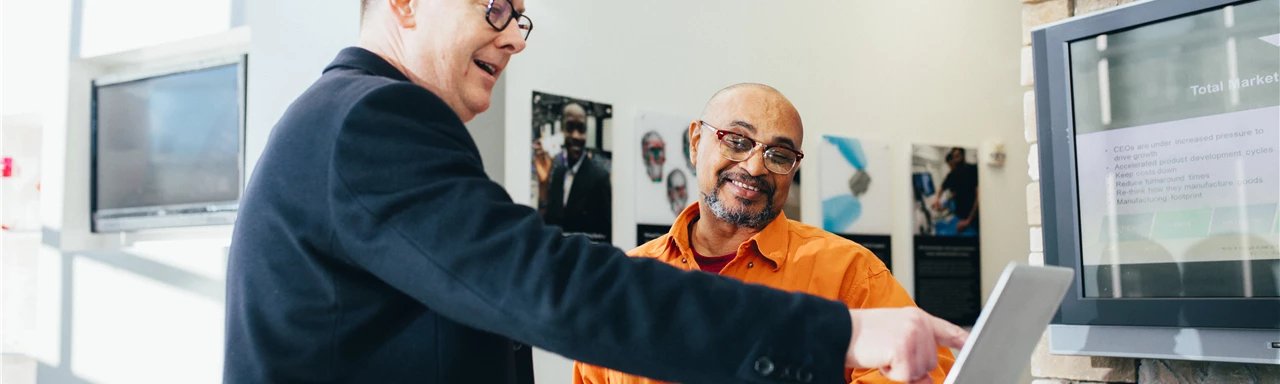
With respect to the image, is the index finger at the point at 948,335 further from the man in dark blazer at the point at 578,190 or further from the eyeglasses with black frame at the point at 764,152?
the man in dark blazer at the point at 578,190

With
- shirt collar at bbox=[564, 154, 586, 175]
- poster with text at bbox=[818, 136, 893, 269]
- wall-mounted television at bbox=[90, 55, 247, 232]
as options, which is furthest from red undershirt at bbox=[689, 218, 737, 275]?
poster with text at bbox=[818, 136, 893, 269]

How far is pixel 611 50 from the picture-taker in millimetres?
4551

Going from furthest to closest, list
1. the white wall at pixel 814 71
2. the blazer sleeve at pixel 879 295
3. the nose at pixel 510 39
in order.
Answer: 1. the white wall at pixel 814 71
2. the blazer sleeve at pixel 879 295
3. the nose at pixel 510 39

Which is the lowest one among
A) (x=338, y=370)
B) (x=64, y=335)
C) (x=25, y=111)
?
(x=64, y=335)

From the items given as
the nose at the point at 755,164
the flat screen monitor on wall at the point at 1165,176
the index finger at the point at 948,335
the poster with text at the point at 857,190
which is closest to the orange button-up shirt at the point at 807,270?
the nose at the point at 755,164

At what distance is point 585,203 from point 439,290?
3.34 meters

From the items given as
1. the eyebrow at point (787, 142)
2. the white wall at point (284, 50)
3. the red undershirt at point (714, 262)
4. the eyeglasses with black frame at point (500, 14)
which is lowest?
the red undershirt at point (714, 262)

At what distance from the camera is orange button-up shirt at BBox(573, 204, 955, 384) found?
2232 mm

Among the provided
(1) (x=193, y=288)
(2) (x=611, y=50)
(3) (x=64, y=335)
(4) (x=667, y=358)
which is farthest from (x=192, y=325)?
(4) (x=667, y=358)

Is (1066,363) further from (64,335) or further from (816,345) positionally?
(64,335)

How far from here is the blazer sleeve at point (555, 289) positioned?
38.7 inches

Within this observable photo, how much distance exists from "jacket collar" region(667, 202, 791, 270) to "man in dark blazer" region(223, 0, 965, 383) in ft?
3.91

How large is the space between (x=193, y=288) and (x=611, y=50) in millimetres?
2008

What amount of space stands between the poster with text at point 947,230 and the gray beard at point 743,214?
350 centimetres
